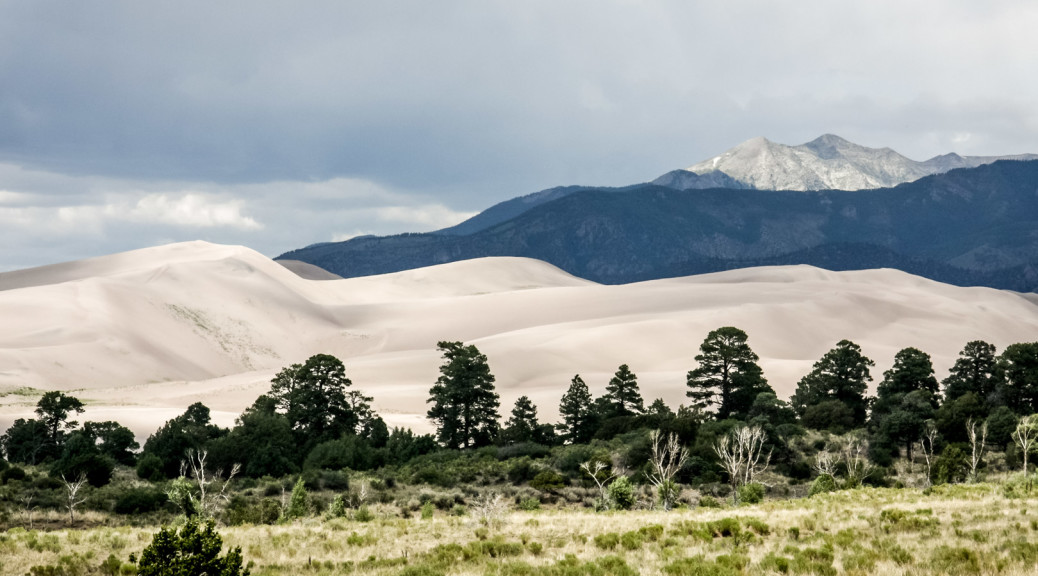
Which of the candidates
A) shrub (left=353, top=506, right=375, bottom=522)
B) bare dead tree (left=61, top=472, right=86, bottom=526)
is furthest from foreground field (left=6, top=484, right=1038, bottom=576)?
bare dead tree (left=61, top=472, right=86, bottom=526)

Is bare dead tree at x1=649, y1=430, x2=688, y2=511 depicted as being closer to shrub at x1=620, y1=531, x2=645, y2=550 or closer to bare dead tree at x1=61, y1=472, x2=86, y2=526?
shrub at x1=620, y1=531, x2=645, y2=550

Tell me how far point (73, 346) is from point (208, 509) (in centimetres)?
11185

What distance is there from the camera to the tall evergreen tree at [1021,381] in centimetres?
5844

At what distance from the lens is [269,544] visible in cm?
2155

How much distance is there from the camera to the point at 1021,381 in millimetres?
59312

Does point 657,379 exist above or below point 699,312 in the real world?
below

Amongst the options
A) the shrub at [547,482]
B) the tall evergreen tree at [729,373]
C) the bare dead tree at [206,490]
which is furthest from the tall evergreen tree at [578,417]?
the bare dead tree at [206,490]

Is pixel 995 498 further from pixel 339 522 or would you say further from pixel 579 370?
pixel 579 370

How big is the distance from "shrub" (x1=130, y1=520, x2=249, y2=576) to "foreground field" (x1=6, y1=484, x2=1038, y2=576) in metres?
1.67

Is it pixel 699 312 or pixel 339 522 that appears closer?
pixel 339 522

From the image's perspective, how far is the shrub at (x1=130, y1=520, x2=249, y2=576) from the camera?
50.7 feet

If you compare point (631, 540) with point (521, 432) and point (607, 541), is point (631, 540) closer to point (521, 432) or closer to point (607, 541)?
point (607, 541)

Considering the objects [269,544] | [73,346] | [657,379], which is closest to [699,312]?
[657,379]

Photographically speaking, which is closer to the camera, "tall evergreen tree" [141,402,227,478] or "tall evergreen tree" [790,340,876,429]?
"tall evergreen tree" [141,402,227,478]
